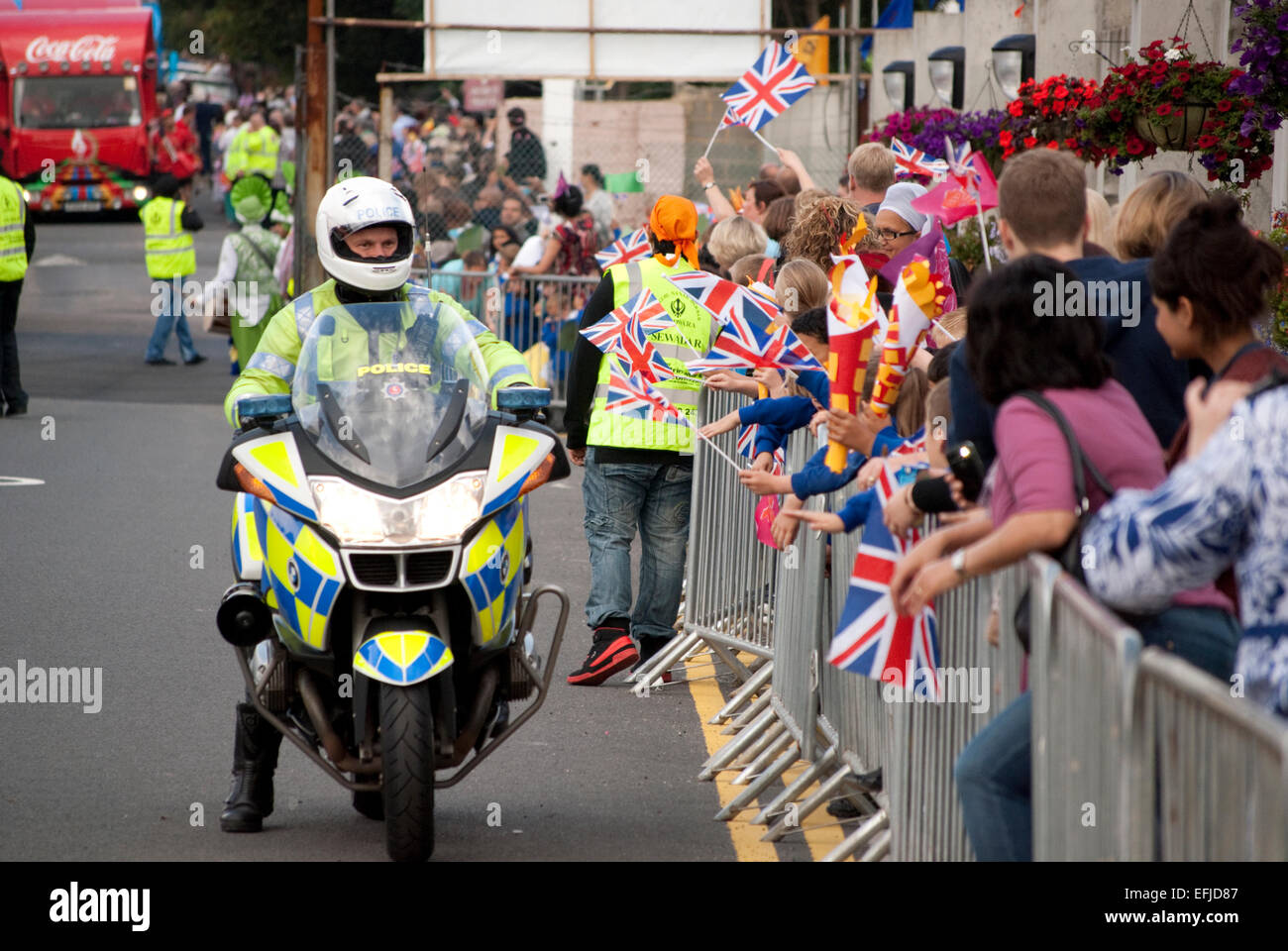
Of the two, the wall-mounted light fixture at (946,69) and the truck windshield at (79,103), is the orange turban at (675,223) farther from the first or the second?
the truck windshield at (79,103)

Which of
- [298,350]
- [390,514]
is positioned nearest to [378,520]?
[390,514]

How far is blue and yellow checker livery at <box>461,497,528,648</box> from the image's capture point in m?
5.12

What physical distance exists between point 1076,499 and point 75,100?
117 feet

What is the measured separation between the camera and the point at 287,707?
538 centimetres

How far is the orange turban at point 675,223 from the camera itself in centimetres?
798

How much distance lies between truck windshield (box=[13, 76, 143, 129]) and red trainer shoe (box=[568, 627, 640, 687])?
102 feet


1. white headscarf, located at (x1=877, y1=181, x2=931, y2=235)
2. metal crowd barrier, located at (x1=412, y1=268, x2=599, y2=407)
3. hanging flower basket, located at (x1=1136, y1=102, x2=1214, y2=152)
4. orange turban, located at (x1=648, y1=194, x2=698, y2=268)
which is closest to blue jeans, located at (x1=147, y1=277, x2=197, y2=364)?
metal crowd barrier, located at (x1=412, y1=268, x2=599, y2=407)

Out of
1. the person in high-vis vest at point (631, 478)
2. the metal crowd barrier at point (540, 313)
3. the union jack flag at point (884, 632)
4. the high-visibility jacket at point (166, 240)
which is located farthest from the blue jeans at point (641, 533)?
the high-visibility jacket at point (166, 240)

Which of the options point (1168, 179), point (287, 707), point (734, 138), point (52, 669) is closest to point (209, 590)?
point (52, 669)

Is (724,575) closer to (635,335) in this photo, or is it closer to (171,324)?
(635,335)

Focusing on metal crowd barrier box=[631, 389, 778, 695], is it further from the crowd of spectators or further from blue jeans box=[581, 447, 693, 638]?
the crowd of spectators

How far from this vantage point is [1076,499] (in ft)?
12.3

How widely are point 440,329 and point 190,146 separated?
126 feet

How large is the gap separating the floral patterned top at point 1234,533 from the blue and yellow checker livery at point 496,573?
6.79 feet
